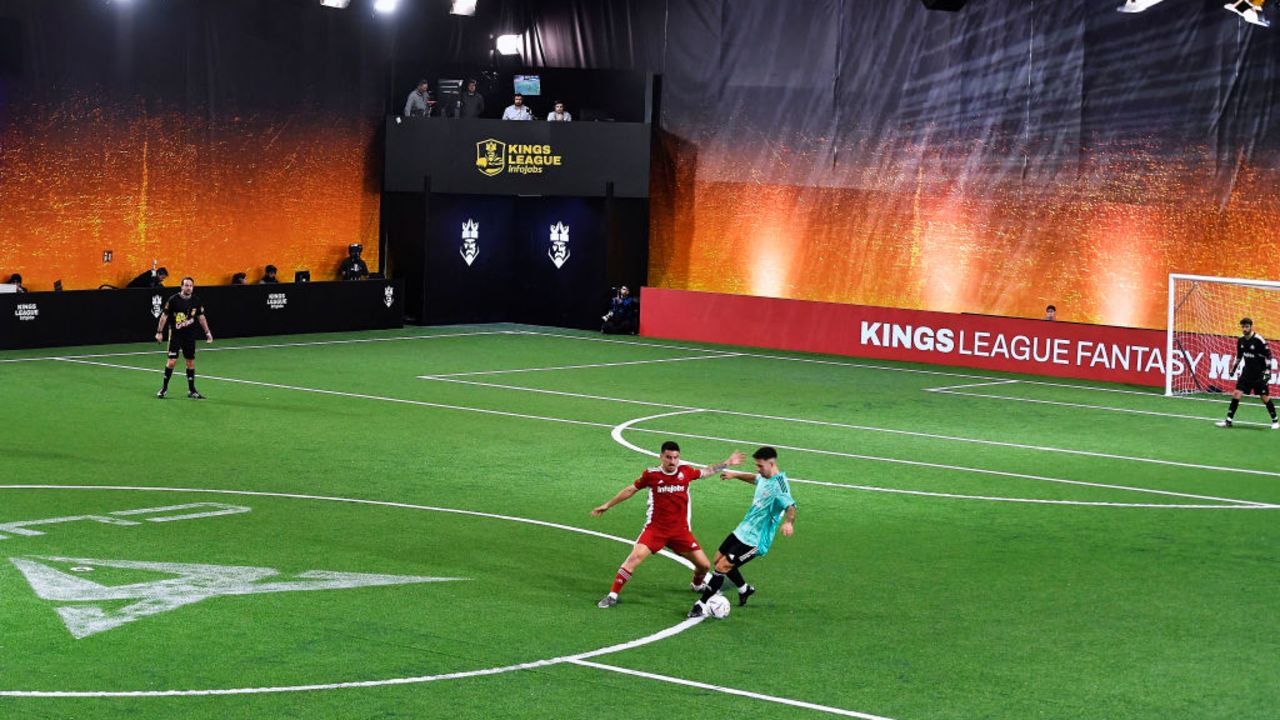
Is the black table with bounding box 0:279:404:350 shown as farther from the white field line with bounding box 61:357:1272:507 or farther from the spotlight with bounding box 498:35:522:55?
the spotlight with bounding box 498:35:522:55

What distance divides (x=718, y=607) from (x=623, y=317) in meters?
27.6

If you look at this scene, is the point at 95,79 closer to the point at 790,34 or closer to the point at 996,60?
the point at 790,34

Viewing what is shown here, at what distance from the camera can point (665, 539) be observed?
46.5 feet

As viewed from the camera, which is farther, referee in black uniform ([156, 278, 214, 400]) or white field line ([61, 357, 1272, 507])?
referee in black uniform ([156, 278, 214, 400])

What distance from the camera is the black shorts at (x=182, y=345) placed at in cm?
2723

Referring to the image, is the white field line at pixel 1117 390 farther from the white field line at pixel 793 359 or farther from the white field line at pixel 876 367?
the white field line at pixel 793 359

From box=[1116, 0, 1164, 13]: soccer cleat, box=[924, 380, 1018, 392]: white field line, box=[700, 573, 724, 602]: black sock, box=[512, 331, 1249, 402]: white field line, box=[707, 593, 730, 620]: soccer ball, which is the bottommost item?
box=[707, 593, 730, 620]: soccer ball

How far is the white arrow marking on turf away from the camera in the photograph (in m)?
13.4

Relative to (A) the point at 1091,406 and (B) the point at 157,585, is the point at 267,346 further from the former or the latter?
(B) the point at 157,585

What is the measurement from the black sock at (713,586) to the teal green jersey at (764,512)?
465 millimetres

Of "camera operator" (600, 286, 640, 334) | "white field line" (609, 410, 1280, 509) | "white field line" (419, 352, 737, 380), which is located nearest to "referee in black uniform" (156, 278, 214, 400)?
"white field line" (419, 352, 737, 380)

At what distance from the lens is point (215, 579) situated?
1468 cm

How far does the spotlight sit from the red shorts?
1277 inches

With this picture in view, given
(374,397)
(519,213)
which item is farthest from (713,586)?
(519,213)
